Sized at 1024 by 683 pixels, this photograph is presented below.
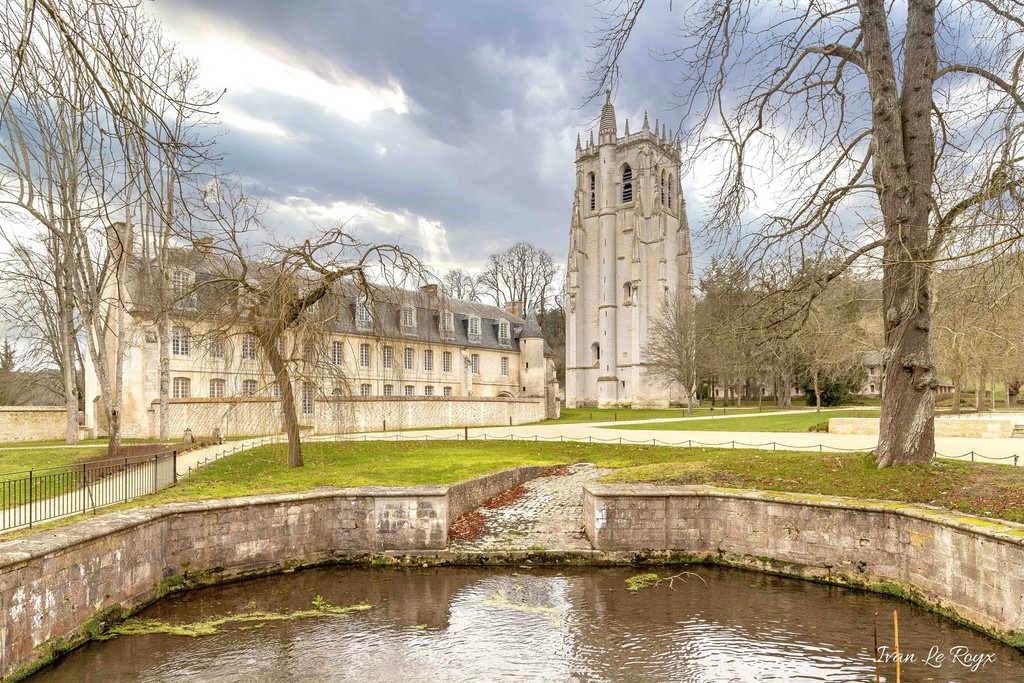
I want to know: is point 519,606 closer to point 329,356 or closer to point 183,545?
point 183,545

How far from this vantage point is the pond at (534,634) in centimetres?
726

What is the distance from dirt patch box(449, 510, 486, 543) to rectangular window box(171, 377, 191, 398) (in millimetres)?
21506

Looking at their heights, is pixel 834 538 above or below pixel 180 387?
below

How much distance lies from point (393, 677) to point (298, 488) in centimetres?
632

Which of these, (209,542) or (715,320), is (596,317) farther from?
(209,542)

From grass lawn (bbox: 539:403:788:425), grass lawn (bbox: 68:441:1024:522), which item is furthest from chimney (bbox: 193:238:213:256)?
grass lawn (bbox: 539:403:788:425)

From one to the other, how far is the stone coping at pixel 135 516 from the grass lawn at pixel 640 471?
2.73 ft

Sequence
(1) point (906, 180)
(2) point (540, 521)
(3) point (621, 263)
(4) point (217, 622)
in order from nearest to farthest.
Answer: (4) point (217, 622) < (1) point (906, 180) < (2) point (540, 521) < (3) point (621, 263)

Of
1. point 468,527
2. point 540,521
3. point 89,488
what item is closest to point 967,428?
point 540,521

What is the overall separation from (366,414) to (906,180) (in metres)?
23.1

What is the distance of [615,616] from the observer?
904cm

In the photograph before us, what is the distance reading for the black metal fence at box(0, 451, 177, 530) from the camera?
1048 centimetres

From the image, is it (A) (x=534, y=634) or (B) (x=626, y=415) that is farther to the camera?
(B) (x=626, y=415)

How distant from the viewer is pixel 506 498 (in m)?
15.6
